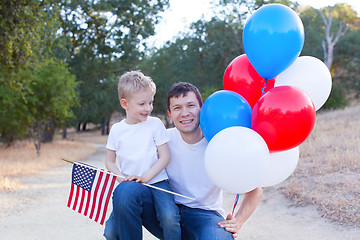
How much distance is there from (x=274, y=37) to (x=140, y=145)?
1.41m

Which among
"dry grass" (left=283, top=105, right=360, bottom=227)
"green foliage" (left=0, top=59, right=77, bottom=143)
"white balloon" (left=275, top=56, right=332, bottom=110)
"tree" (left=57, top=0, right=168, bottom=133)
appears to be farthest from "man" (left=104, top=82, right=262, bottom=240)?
"tree" (left=57, top=0, right=168, bottom=133)

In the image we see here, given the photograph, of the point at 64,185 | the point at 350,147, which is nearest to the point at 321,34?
the point at 350,147

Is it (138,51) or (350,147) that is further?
(138,51)

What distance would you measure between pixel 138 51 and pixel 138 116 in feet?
62.9

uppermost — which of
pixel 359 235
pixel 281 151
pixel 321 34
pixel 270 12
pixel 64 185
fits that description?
pixel 321 34

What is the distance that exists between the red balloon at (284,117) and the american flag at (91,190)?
143 cm

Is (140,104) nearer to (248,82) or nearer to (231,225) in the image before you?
(248,82)

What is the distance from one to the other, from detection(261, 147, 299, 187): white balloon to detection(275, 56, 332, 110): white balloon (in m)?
0.51

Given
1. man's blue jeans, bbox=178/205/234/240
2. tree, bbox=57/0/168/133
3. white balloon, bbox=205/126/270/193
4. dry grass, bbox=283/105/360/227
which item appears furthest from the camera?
tree, bbox=57/0/168/133

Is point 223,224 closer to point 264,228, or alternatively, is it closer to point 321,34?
point 264,228

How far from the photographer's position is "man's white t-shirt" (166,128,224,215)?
9.87 feet

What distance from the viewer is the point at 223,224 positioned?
272 cm

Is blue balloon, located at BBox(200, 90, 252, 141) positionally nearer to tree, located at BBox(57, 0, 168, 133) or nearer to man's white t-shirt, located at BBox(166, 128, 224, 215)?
man's white t-shirt, located at BBox(166, 128, 224, 215)

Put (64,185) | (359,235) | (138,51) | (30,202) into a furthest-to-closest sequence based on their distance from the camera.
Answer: (138,51)
(64,185)
(30,202)
(359,235)
